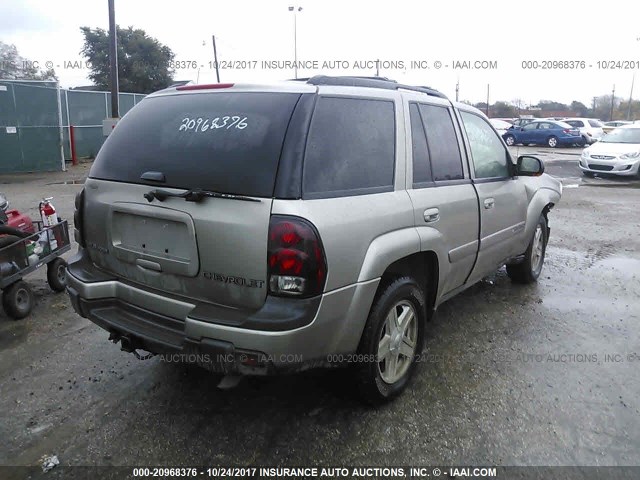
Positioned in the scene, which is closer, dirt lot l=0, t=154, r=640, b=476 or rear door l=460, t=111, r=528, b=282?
dirt lot l=0, t=154, r=640, b=476

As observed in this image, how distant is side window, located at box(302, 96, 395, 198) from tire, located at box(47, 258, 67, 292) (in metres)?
3.55

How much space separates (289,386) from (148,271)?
3.97 ft

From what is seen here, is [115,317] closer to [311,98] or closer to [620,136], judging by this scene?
[311,98]

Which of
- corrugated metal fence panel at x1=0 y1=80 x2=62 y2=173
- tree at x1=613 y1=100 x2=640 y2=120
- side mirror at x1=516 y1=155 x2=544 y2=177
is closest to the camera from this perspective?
side mirror at x1=516 y1=155 x2=544 y2=177

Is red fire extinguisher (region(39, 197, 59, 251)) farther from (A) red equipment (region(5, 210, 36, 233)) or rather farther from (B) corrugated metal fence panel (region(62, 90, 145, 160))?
(B) corrugated metal fence panel (region(62, 90, 145, 160))

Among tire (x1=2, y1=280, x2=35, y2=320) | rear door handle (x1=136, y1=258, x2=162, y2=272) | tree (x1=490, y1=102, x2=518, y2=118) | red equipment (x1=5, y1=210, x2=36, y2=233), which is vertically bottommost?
tire (x1=2, y1=280, x2=35, y2=320)

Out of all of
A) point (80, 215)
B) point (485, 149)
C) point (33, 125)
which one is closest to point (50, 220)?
point (80, 215)

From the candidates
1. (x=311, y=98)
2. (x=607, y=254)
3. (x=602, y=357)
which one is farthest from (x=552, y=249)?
(x=311, y=98)

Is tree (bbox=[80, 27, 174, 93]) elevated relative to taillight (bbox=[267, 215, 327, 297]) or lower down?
elevated

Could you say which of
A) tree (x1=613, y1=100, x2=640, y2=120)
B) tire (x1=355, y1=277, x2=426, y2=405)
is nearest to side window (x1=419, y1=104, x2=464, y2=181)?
tire (x1=355, y1=277, x2=426, y2=405)

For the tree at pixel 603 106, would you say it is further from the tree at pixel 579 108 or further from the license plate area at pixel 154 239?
the license plate area at pixel 154 239

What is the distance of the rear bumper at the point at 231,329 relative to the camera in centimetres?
240

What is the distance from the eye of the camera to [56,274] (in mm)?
5051

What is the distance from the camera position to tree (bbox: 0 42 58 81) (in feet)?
130
